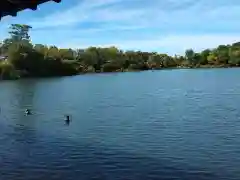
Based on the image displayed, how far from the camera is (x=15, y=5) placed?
76.4 feet

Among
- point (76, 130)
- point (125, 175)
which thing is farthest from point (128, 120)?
point (125, 175)

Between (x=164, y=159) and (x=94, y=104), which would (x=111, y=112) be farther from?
(x=164, y=159)

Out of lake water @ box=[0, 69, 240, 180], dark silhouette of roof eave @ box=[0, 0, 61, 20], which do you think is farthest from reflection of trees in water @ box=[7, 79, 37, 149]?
dark silhouette of roof eave @ box=[0, 0, 61, 20]

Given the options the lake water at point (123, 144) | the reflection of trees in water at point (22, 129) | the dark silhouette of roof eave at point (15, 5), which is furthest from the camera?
the reflection of trees in water at point (22, 129)

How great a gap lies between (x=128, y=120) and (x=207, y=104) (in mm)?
19745

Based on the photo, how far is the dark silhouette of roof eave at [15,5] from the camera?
2183 cm

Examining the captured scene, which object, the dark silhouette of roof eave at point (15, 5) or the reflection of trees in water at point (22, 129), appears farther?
the reflection of trees in water at point (22, 129)

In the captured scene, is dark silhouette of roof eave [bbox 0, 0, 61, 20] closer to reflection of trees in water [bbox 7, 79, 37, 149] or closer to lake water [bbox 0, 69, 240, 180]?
lake water [bbox 0, 69, 240, 180]

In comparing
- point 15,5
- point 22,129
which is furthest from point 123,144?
point 15,5

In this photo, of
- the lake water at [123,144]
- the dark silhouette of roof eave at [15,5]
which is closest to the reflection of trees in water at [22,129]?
the lake water at [123,144]

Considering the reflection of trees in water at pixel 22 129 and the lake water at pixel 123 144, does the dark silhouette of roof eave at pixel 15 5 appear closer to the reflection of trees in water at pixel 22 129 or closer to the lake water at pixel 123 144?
the lake water at pixel 123 144

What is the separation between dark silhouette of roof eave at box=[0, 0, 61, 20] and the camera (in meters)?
21.8

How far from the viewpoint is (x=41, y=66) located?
196 metres

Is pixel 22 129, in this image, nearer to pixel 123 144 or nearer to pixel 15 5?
pixel 123 144
